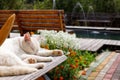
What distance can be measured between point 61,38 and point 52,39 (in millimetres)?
136

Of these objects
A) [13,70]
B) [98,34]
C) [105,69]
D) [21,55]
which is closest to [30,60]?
[21,55]

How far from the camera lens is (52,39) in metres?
4.79

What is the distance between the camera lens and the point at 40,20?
22.7 feet

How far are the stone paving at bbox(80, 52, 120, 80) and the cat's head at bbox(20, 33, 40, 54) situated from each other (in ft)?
6.39

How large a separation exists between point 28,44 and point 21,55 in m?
0.11

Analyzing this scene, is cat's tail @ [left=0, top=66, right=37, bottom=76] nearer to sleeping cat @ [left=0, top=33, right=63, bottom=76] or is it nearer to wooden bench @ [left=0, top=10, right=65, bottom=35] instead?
sleeping cat @ [left=0, top=33, right=63, bottom=76]

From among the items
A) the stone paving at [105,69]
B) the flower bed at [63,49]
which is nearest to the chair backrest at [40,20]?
the stone paving at [105,69]

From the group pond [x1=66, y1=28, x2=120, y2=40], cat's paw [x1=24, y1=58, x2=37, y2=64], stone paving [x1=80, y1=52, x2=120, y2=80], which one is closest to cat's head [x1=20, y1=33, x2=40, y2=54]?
cat's paw [x1=24, y1=58, x2=37, y2=64]

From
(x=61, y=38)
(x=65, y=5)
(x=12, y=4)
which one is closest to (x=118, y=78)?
(x=61, y=38)

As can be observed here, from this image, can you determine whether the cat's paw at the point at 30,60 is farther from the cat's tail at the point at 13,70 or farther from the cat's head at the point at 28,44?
the cat's tail at the point at 13,70

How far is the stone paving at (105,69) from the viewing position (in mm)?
4734

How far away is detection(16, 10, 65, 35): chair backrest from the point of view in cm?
660

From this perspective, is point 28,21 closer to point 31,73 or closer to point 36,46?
point 36,46

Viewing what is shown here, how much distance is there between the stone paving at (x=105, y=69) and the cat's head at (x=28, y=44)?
1.95 m
